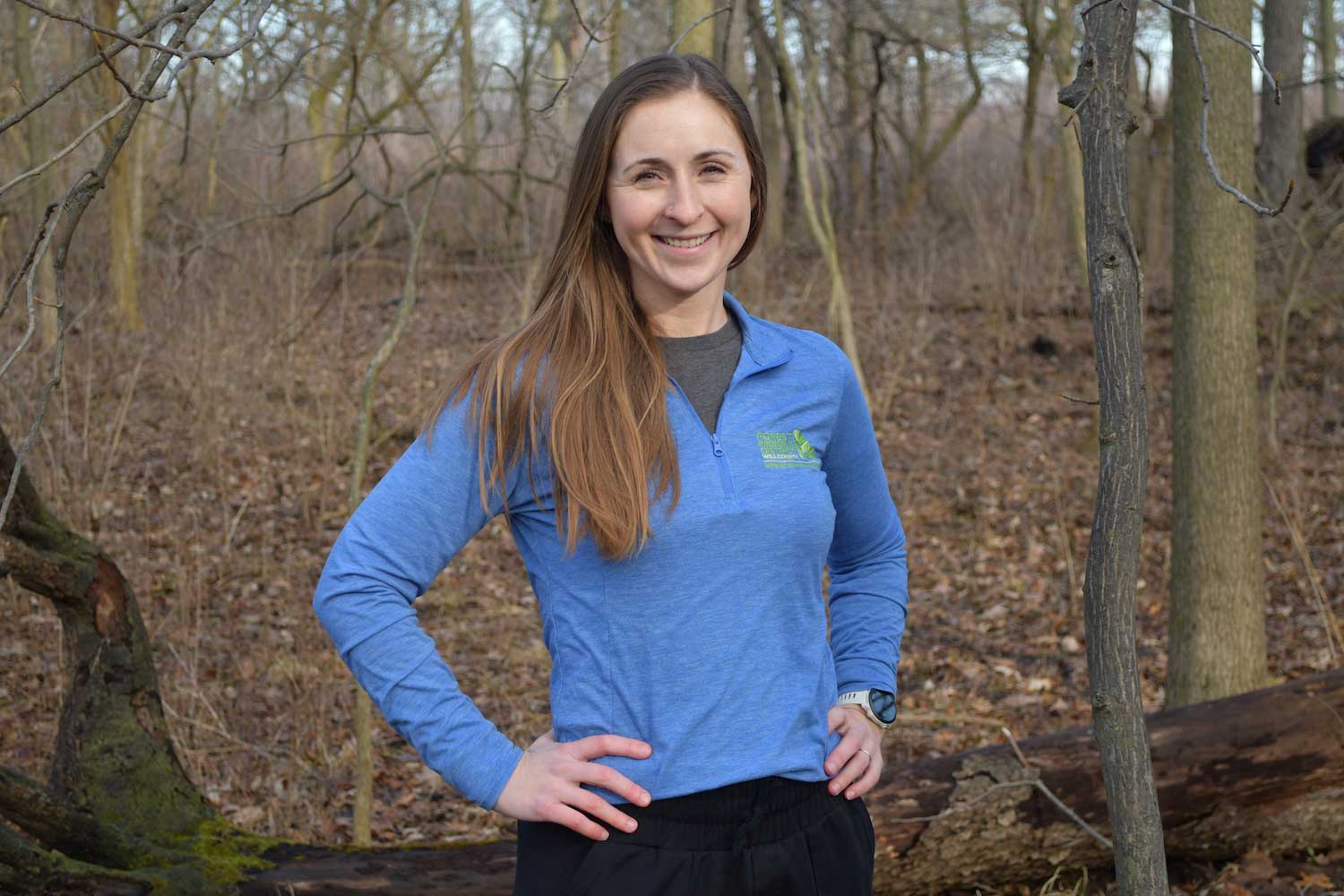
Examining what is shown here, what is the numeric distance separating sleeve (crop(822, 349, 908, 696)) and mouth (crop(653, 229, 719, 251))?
37cm

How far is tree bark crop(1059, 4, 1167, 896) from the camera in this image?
1904 mm

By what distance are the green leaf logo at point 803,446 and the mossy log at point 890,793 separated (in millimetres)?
1673

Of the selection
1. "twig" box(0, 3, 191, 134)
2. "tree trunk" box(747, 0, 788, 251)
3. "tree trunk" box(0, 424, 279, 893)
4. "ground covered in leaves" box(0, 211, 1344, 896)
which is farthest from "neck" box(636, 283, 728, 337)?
"tree trunk" box(747, 0, 788, 251)

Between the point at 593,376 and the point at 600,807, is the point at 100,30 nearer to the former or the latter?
the point at 593,376

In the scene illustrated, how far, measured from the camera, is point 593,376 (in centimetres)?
177

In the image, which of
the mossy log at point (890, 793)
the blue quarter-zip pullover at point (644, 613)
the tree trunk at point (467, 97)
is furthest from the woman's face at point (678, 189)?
the tree trunk at point (467, 97)

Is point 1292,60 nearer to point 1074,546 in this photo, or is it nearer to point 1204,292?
point 1074,546

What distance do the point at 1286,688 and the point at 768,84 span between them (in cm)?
1229

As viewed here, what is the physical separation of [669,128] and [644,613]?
724mm

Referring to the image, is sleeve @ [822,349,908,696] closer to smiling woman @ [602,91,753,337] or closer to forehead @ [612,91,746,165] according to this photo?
smiling woman @ [602,91,753,337]

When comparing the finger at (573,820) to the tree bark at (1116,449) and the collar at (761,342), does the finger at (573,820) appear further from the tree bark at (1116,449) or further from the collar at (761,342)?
the tree bark at (1116,449)

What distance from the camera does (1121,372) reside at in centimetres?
193

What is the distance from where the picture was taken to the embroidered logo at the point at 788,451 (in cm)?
182

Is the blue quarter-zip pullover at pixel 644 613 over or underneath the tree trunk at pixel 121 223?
underneath
